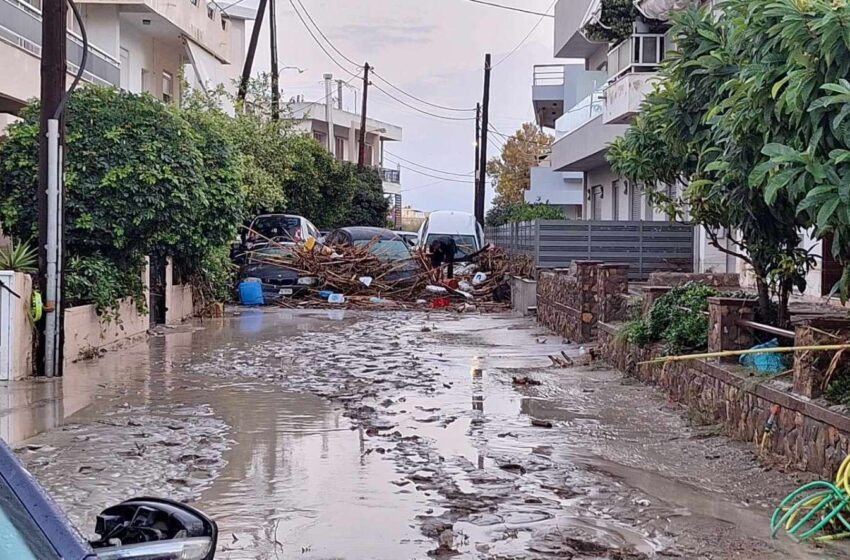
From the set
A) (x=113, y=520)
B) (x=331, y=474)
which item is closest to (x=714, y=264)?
(x=331, y=474)

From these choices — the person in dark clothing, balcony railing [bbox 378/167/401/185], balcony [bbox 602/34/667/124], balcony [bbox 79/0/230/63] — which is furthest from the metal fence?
balcony railing [bbox 378/167/401/185]

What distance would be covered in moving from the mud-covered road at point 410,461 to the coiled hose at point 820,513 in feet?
0.49

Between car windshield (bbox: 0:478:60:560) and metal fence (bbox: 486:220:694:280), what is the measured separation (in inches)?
917

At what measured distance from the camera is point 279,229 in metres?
31.3

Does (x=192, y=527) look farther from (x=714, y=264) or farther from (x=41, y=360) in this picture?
(x=714, y=264)

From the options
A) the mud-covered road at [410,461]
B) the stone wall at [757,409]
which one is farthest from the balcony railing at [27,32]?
the stone wall at [757,409]

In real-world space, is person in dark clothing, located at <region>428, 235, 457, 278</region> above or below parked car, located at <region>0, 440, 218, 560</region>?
above

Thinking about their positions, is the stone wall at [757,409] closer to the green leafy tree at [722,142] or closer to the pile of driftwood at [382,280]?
the green leafy tree at [722,142]

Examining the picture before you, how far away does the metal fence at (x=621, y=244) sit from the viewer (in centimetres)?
2503

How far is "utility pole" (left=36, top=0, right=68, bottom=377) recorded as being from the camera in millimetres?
12898

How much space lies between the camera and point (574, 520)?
7301 millimetres

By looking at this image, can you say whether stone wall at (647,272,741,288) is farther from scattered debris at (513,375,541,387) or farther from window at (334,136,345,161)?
window at (334,136,345,161)

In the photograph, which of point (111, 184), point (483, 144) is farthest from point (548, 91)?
point (111, 184)

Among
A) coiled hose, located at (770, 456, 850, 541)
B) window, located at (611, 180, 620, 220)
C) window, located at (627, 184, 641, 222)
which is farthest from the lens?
window, located at (611, 180, 620, 220)
